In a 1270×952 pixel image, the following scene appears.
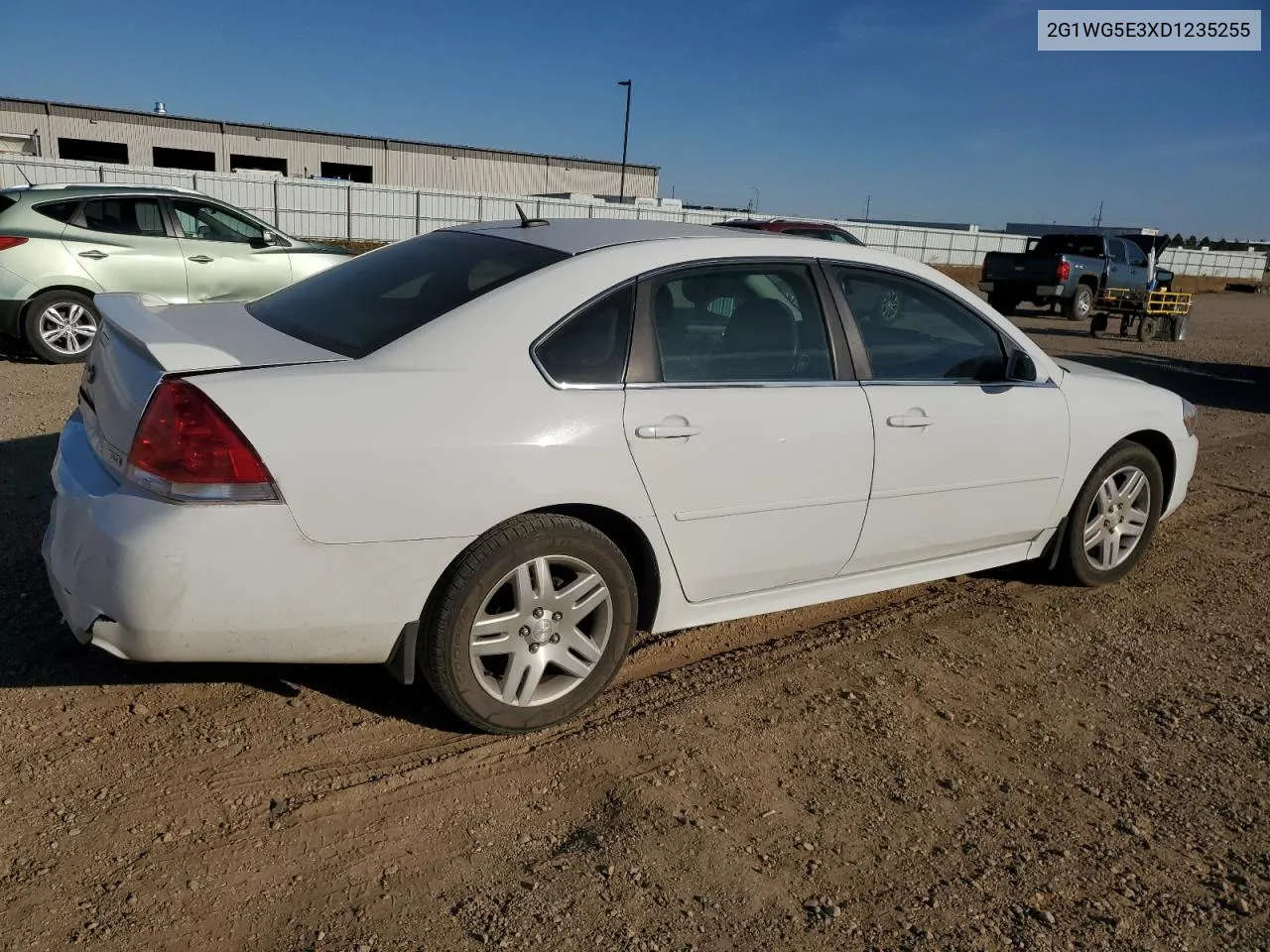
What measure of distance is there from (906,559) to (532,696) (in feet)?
5.42

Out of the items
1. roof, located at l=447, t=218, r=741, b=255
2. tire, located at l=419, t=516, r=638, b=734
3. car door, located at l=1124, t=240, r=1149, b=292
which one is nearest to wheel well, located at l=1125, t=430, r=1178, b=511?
roof, located at l=447, t=218, r=741, b=255

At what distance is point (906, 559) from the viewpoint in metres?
4.03

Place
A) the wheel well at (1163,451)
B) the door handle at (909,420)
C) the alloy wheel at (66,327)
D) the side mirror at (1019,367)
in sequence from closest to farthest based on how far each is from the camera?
the door handle at (909,420)
the side mirror at (1019,367)
the wheel well at (1163,451)
the alloy wheel at (66,327)

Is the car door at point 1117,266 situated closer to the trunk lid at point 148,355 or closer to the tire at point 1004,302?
the tire at point 1004,302

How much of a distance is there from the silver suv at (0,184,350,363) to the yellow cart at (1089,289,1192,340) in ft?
44.1

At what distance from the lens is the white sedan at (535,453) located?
270 centimetres

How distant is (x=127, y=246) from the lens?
9.32 meters

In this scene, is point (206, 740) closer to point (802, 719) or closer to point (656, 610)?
point (656, 610)

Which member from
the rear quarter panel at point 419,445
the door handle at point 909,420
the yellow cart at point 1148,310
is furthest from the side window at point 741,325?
the yellow cart at point 1148,310

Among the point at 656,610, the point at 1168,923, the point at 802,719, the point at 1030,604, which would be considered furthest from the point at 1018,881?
the point at 1030,604

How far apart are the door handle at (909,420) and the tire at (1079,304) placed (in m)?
18.1

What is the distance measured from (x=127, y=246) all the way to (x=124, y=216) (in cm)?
31

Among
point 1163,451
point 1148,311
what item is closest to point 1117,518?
point 1163,451

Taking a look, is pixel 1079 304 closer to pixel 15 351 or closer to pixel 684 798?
pixel 15 351
